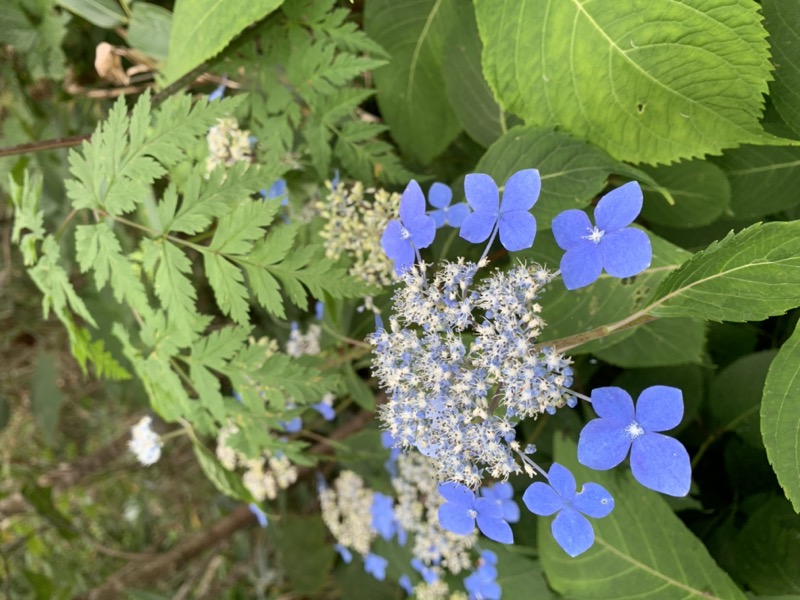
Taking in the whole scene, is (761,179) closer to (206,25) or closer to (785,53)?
(785,53)

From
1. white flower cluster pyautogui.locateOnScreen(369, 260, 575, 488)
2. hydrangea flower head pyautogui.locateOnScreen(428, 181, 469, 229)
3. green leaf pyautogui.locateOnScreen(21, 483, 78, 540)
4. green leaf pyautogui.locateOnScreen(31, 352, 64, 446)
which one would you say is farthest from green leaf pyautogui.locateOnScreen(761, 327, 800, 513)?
green leaf pyautogui.locateOnScreen(31, 352, 64, 446)

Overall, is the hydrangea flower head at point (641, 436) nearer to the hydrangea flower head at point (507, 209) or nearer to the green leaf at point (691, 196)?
the hydrangea flower head at point (507, 209)

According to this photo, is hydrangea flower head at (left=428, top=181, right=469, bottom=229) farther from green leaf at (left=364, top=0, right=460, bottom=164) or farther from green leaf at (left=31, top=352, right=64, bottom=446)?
green leaf at (left=31, top=352, right=64, bottom=446)

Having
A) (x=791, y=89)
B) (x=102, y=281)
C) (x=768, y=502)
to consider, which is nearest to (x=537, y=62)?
(x=791, y=89)

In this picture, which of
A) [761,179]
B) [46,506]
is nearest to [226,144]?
[761,179]

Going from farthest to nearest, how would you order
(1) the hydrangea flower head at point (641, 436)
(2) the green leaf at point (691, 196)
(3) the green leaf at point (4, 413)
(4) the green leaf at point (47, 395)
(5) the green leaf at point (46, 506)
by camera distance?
1. (4) the green leaf at point (47, 395)
2. (3) the green leaf at point (4, 413)
3. (5) the green leaf at point (46, 506)
4. (2) the green leaf at point (691, 196)
5. (1) the hydrangea flower head at point (641, 436)

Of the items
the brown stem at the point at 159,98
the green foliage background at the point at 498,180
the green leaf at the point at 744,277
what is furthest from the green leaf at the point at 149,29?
the green leaf at the point at 744,277
